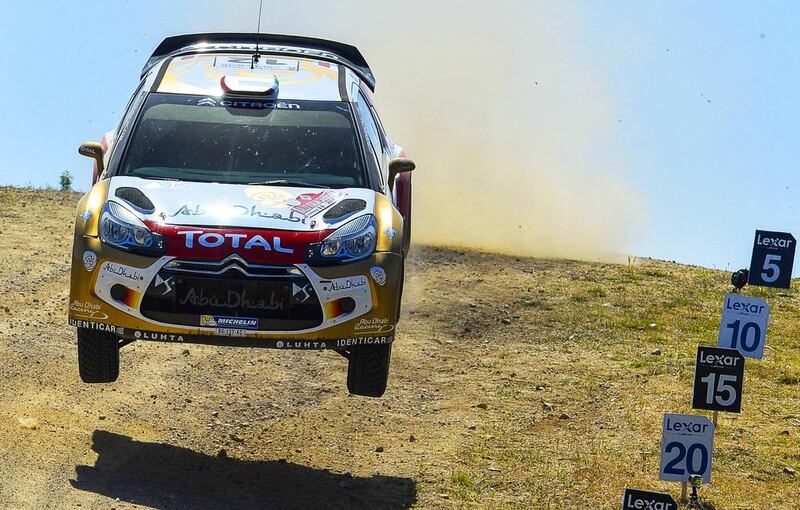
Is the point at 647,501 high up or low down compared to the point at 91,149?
down

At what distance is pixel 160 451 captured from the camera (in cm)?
895

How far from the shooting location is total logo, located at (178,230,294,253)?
7797mm

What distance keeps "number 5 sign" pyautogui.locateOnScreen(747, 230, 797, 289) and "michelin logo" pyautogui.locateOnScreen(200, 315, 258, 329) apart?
3.42 meters

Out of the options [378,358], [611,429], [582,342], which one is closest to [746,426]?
[611,429]

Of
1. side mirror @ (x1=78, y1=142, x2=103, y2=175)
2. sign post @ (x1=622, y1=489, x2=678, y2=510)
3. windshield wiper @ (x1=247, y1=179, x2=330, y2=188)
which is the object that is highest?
side mirror @ (x1=78, y1=142, x2=103, y2=175)

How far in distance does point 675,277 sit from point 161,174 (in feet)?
31.2

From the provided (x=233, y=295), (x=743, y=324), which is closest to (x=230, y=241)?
(x=233, y=295)

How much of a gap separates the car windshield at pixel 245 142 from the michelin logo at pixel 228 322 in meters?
1.08

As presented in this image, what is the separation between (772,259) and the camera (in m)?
9.13

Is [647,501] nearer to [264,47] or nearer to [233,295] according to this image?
[233,295]

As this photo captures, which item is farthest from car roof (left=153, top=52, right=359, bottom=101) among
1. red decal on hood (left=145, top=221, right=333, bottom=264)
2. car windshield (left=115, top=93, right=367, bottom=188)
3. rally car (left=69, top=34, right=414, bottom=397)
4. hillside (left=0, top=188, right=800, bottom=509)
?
hillside (left=0, top=188, right=800, bottom=509)

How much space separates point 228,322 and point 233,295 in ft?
0.53

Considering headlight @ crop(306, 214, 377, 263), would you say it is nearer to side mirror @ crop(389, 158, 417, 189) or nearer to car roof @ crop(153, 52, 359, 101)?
side mirror @ crop(389, 158, 417, 189)

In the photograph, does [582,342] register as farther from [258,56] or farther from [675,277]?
[258,56]
